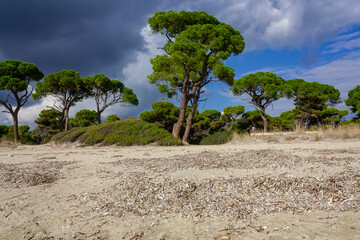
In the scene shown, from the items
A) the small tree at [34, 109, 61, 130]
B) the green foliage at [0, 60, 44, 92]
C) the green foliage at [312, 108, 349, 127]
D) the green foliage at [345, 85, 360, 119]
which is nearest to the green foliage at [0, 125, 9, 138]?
the small tree at [34, 109, 61, 130]

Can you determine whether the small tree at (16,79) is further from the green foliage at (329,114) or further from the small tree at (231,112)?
the green foliage at (329,114)

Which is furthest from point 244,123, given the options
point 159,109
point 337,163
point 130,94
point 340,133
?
point 337,163

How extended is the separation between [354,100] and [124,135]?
26.8 m

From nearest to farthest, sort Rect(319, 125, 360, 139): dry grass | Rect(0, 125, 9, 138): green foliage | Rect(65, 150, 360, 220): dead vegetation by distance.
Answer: Rect(65, 150, 360, 220): dead vegetation
Rect(319, 125, 360, 139): dry grass
Rect(0, 125, 9, 138): green foliage

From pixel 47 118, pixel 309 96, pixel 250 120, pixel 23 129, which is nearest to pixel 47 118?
pixel 47 118

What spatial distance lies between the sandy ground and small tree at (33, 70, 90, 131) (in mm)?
18949

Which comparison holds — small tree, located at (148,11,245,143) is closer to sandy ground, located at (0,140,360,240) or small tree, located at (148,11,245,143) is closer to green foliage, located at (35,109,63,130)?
sandy ground, located at (0,140,360,240)

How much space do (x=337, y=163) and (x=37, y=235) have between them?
12.6 ft

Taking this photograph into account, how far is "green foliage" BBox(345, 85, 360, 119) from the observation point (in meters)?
25.0

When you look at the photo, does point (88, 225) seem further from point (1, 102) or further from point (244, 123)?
point (244, 123)

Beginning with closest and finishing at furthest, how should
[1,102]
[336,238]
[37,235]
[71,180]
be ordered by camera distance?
[336,238], [37,235], [71,180], [1,102]

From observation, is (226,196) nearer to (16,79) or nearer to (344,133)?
(344,133)

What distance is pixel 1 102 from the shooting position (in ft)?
53.7

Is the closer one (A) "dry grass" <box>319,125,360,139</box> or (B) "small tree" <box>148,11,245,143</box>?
(A) "dry grass" <box>319,125,360,139</box>
